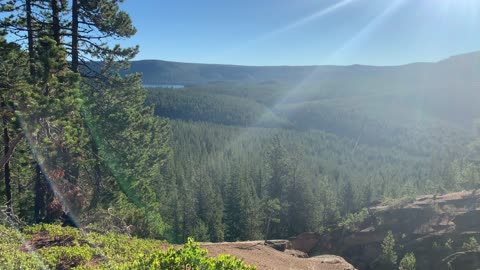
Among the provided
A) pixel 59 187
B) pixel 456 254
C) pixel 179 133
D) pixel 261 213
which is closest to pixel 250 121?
pixel 179 133

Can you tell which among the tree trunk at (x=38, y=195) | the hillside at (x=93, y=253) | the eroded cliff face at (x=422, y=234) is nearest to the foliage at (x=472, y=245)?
the eroded cliff face at (x=422, y=234)

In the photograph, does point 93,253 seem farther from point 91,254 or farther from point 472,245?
point 472,245

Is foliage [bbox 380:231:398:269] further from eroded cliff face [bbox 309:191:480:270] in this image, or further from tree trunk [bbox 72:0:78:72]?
tree trunk [bbox 72:0:78:72]

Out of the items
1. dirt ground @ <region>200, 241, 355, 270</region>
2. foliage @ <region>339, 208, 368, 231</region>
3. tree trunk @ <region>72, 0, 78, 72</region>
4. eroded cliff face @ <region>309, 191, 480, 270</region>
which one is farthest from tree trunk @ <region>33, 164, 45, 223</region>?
foliage @ <region>339, 208, 368, 231</region>

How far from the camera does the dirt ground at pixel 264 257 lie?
16047 millimetres

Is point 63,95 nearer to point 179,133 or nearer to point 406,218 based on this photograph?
point 406,218

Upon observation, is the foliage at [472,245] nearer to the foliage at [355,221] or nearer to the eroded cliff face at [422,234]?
the eroded cliff face at [422,234]

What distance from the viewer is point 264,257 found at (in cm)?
1766

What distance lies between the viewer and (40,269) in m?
7.97

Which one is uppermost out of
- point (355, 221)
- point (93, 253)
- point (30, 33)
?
point (30, 33)

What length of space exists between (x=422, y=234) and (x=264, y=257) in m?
23.5

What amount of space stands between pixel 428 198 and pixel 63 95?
128 ft

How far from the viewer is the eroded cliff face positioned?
30.5 metres

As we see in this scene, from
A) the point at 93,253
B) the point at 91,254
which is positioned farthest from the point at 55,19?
the point at 91,254
